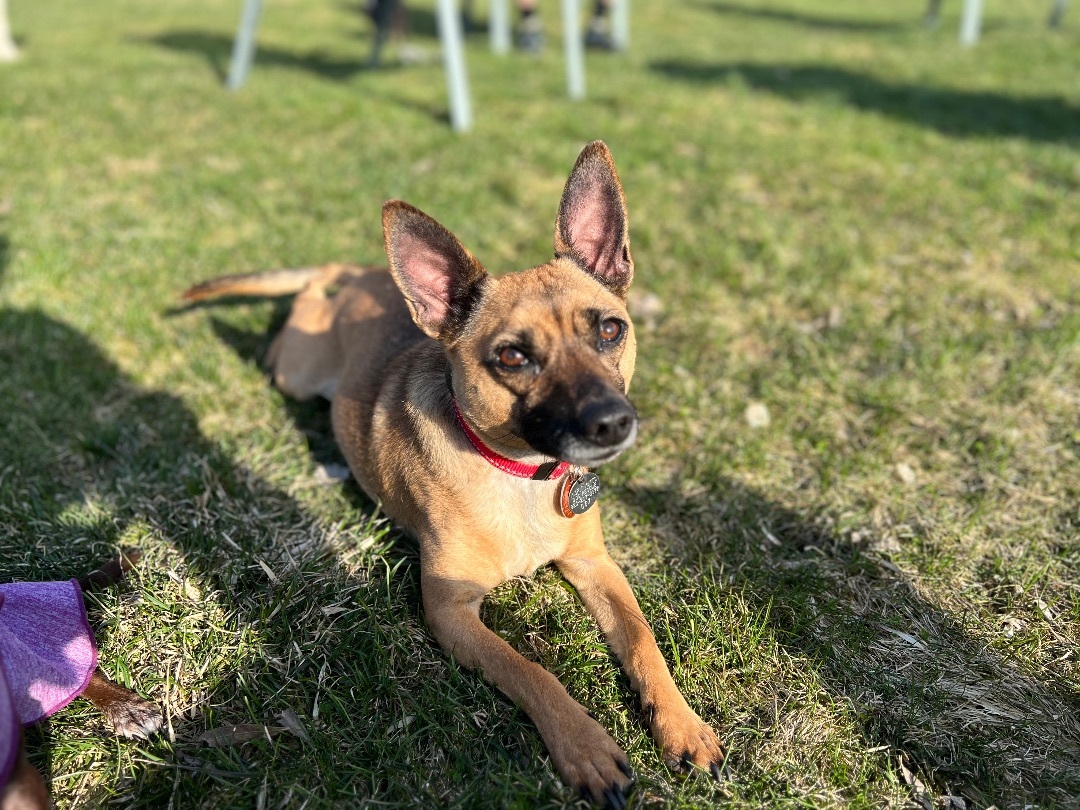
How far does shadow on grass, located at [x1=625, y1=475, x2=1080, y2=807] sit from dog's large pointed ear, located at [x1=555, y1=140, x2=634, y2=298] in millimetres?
1118

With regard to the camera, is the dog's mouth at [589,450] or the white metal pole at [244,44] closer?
the dog's mouth at [589,450]

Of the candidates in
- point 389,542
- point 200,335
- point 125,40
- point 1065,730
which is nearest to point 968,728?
point 1065,730

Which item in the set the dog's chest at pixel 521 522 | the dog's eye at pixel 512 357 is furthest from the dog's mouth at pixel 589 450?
the dog's chest at pixel 521 522

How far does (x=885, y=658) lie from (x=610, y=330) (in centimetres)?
151

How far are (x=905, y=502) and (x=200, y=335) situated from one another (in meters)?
4.04

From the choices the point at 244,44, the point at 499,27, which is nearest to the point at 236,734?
the point at 244,44

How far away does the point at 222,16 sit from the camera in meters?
16.0

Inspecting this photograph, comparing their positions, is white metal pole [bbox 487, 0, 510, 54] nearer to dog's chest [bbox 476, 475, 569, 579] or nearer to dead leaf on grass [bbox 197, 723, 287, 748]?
dog's chest [bbox 476, 475, 569, 579]

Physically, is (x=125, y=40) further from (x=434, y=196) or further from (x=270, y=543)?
(x=270, y=543)

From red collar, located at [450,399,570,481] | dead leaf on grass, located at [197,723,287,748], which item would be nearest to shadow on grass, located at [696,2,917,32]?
red collar, located at [450,399,570,481]

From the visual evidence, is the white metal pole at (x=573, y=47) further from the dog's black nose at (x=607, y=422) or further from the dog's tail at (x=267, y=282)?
the dog's black nose at (x=607, y=422)

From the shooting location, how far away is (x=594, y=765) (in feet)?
7.55

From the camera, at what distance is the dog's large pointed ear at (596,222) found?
9.32 feet

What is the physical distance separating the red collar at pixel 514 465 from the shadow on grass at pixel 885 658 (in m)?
0.79
